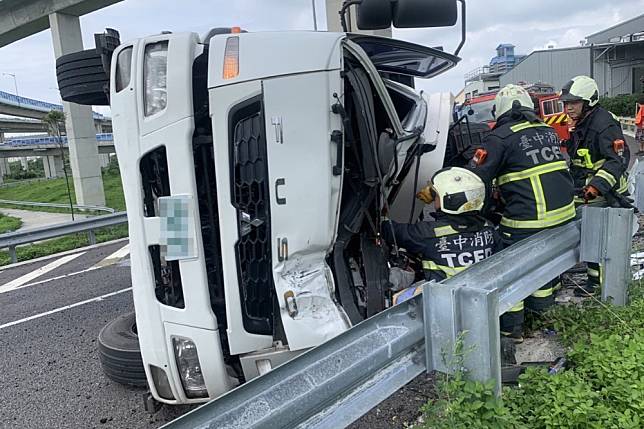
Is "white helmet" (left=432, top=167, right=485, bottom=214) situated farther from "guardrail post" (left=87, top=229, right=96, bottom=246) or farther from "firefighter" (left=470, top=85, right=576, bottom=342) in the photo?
"guardrail post" (left=87, top=229, right=96, bottom=246)

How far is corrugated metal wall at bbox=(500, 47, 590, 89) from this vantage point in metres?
42.6

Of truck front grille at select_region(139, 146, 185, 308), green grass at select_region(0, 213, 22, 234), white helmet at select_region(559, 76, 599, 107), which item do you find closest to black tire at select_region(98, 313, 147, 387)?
truck front grille at select_region(139, 146, 185, 308)

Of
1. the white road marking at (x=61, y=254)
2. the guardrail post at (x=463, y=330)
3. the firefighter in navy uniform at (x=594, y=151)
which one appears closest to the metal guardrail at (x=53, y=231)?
the white road marking at (x=61, y=254)

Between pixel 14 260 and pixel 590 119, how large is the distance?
26.2 feet

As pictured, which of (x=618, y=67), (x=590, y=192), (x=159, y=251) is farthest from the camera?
(x=618, y=67)

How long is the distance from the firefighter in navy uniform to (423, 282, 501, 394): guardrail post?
7.57 feet

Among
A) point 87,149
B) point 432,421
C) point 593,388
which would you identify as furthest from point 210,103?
point 87,149

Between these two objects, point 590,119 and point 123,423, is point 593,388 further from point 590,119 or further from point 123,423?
point 590,119

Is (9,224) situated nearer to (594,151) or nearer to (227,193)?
(227,193)

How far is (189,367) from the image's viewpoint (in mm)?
2305

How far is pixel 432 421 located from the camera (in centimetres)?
188

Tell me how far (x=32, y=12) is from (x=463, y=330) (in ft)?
58.4

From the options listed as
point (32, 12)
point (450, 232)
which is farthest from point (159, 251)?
point (32, 12)

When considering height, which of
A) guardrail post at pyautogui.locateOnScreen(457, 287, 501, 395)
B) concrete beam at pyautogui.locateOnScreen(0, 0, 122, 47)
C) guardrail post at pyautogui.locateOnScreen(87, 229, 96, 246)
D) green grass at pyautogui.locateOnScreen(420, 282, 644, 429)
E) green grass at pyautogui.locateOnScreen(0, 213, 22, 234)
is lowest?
green grass at pyautogui.locateOnScreen(0, 213, 22, 234)
